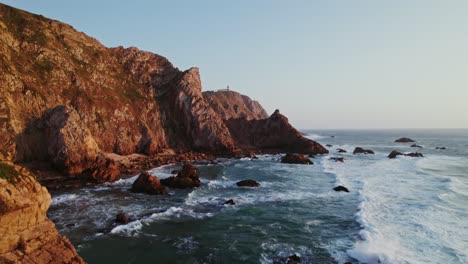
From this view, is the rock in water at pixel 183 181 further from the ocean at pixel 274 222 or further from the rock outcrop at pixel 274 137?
the rock outcrop at pixel 274 137

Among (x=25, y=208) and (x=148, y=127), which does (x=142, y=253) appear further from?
(x=148, y=127)

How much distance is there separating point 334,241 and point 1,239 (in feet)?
64.2

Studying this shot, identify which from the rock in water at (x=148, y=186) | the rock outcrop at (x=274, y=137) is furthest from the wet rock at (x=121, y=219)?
the rock outcrop at (x=274, y=137)

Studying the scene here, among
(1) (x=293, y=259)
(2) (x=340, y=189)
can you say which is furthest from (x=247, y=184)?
(1) (x=293, y=259)

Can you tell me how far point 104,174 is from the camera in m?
43.1

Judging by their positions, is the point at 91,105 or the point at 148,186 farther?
the point at 91,105

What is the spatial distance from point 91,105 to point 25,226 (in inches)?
1988

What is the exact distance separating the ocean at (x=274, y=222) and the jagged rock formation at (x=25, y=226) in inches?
276

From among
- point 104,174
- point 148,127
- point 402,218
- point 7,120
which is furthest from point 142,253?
point 148,127

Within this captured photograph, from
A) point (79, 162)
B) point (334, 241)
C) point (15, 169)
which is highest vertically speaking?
point (15, 169)

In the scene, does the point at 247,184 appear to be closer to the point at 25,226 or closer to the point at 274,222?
the point at 274,222

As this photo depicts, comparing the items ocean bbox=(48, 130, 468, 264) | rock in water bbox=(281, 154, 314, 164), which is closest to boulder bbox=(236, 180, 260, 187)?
ocean bbox=(48, 130, 468, 264)

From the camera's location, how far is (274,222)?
27266 mm

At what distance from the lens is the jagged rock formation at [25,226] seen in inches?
460
